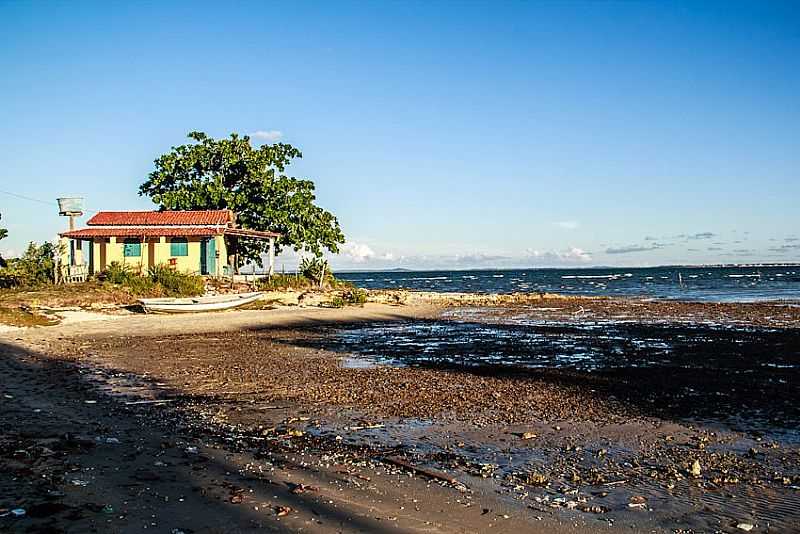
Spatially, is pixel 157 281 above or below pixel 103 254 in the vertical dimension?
below

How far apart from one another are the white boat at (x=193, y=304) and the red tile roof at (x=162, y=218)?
23.8 ft

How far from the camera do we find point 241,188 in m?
43.1

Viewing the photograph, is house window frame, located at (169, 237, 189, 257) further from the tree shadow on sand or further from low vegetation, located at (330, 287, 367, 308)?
the tree shadow on sand

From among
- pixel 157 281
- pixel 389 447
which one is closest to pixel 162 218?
pixel 157 281

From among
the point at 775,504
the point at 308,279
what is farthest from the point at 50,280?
the point at 775,504

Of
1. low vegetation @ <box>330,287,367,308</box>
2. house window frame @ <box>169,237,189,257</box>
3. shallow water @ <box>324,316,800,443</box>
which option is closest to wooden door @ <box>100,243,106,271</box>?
house window frame @ <box>169,237,189,257</box>

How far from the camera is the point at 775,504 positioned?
607cm

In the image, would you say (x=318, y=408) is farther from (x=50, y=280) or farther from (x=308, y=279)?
(x=308, y=279)

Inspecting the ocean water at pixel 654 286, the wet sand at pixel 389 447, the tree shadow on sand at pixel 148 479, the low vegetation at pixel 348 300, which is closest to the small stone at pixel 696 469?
the wet sand at pixel 389 447

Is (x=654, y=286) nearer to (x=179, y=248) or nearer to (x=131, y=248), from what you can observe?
(x=179, y=248)

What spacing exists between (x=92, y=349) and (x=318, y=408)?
1016cm

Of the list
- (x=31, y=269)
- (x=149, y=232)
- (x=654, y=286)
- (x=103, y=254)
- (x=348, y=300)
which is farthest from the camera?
(x=654, y=286)

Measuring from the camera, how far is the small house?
3625 centimetres

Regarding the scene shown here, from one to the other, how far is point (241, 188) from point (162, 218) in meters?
6.80
